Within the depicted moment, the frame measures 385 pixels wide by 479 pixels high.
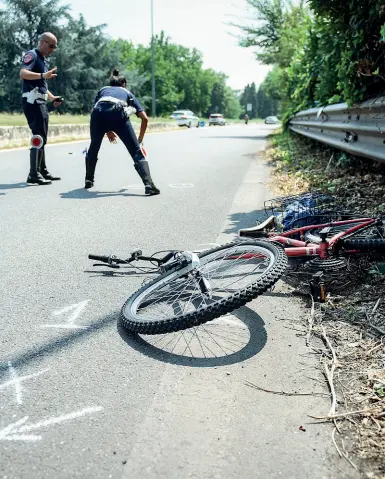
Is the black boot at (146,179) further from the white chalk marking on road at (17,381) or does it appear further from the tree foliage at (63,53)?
the tree foliage at (63,53)

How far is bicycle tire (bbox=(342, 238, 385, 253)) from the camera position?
3.40m

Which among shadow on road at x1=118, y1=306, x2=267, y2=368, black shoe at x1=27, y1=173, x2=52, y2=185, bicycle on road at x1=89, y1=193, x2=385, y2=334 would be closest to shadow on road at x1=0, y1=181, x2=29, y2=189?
black shoe at x1=27, y1=173, x2=52, y2=185

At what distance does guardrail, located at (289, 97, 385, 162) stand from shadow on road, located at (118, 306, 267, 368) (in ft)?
9.72

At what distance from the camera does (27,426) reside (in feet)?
6.88

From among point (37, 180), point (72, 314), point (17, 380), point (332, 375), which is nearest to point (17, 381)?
point (17, 380)

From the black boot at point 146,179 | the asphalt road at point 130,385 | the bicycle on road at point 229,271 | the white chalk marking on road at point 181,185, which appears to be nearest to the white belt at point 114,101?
the black boot at point 146,179

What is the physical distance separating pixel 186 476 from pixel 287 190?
629cm

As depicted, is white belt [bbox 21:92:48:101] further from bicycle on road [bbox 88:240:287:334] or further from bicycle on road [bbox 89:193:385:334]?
bicycle on road [bbox 88:240:287:334]

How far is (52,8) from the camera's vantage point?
52.7m

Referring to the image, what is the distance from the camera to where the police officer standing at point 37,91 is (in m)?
8.16

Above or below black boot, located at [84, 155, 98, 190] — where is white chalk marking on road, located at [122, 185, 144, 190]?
below

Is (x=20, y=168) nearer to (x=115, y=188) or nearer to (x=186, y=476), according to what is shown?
(x=115, y=188)

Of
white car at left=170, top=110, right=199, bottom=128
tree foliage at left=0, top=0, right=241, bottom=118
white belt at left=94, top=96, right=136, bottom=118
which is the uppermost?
tree foliage at left=0, top=0, right=241, bottom=118

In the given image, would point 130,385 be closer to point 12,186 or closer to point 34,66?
point 12,186
